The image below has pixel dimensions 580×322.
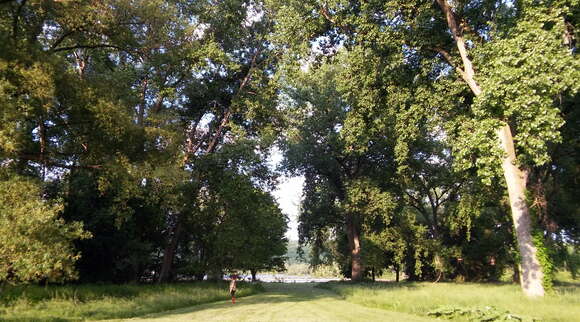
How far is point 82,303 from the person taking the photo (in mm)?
17797

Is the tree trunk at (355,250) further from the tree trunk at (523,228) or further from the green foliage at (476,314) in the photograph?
the green foliage at (476,314)

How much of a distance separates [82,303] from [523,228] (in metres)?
22.1

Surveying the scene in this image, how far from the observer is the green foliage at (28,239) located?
11.4 m

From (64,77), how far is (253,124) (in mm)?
18436

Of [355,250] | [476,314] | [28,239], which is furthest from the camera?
[355,250]

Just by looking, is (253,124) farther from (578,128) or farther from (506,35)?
(578,128)

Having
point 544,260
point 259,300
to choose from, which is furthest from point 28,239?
point 544,260

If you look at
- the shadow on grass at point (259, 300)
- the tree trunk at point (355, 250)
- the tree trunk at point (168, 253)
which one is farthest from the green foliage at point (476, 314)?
the tree trunk at point (355, 250)

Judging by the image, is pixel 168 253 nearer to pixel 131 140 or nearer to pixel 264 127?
pixel 264 127

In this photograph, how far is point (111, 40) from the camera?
61.3 feet

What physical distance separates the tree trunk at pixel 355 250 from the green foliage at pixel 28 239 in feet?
112

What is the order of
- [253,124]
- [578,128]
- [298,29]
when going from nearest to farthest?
1. [578,128]
2. [298,29]
3. [253,124]

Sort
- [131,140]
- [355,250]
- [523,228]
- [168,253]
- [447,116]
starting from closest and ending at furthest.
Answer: [523,228] < [131,140] < [447,116] < [168,253] < [355,250]

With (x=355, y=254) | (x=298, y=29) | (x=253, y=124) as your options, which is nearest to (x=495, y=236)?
(x=355, y=254)
